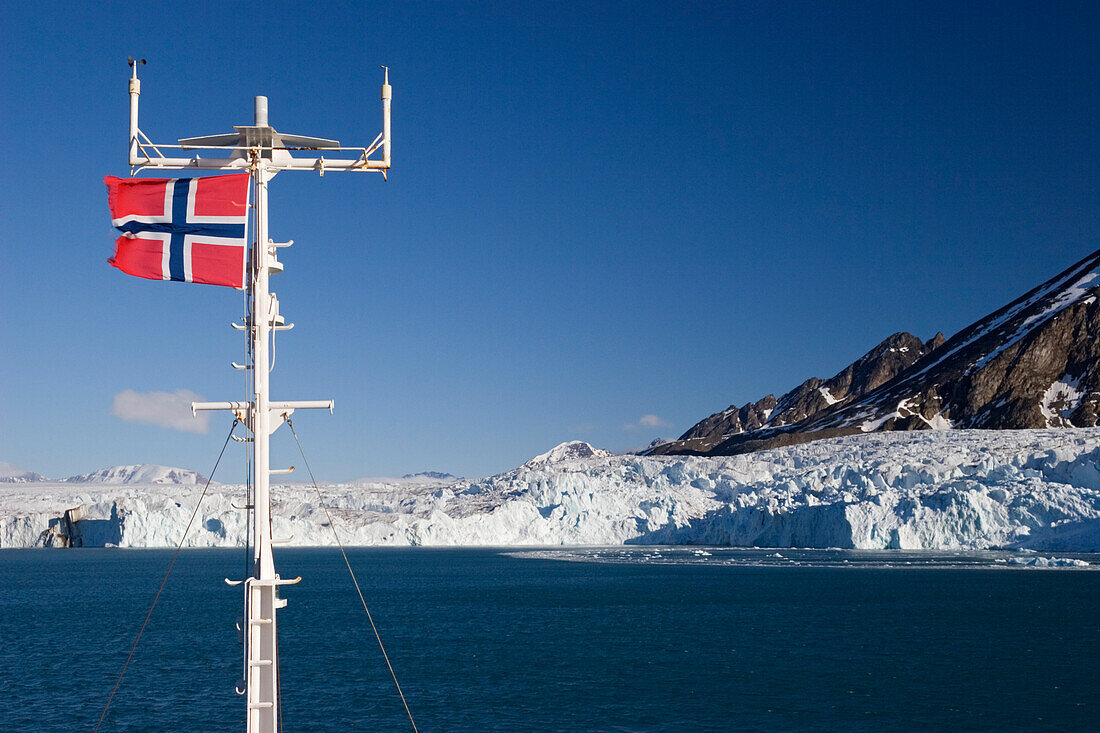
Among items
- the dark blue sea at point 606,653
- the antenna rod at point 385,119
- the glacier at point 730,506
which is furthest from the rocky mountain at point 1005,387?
the antenna rod at point 385,119

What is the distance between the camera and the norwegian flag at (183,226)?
8.24 m

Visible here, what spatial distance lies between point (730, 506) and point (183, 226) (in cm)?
6895

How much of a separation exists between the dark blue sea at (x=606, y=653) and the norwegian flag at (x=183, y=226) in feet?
46.5

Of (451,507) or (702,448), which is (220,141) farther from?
(702,448)

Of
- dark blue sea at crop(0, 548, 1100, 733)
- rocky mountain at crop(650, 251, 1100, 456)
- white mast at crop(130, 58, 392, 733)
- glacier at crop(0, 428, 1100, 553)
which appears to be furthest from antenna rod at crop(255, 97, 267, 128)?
rocky mountain at crop(650, 251, 1100, 456)

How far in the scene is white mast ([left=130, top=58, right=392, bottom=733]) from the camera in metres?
8.33

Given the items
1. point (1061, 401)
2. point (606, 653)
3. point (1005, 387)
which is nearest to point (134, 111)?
point (606, 653)

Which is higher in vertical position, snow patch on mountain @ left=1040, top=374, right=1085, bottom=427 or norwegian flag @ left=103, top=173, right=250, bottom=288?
snow patch on mountain @ left=1040, top=374, right=1085, bottom=427

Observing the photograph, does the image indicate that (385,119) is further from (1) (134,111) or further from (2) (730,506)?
(2) (730,506)

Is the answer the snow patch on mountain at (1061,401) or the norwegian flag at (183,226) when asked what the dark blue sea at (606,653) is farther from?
the snow patch on mountain at (1061,401)

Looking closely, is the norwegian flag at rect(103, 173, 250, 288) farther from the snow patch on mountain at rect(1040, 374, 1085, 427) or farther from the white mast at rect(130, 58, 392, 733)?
the snow patch on mountain at rect(1040, 374, 1085, 427)

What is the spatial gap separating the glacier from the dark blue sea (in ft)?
18.7

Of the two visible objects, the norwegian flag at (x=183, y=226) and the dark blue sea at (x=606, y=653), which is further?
the dark blue sea at (x=606, y=653)

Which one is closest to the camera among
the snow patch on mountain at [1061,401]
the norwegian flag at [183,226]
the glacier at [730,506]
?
the norwegian flag at [183,226]
